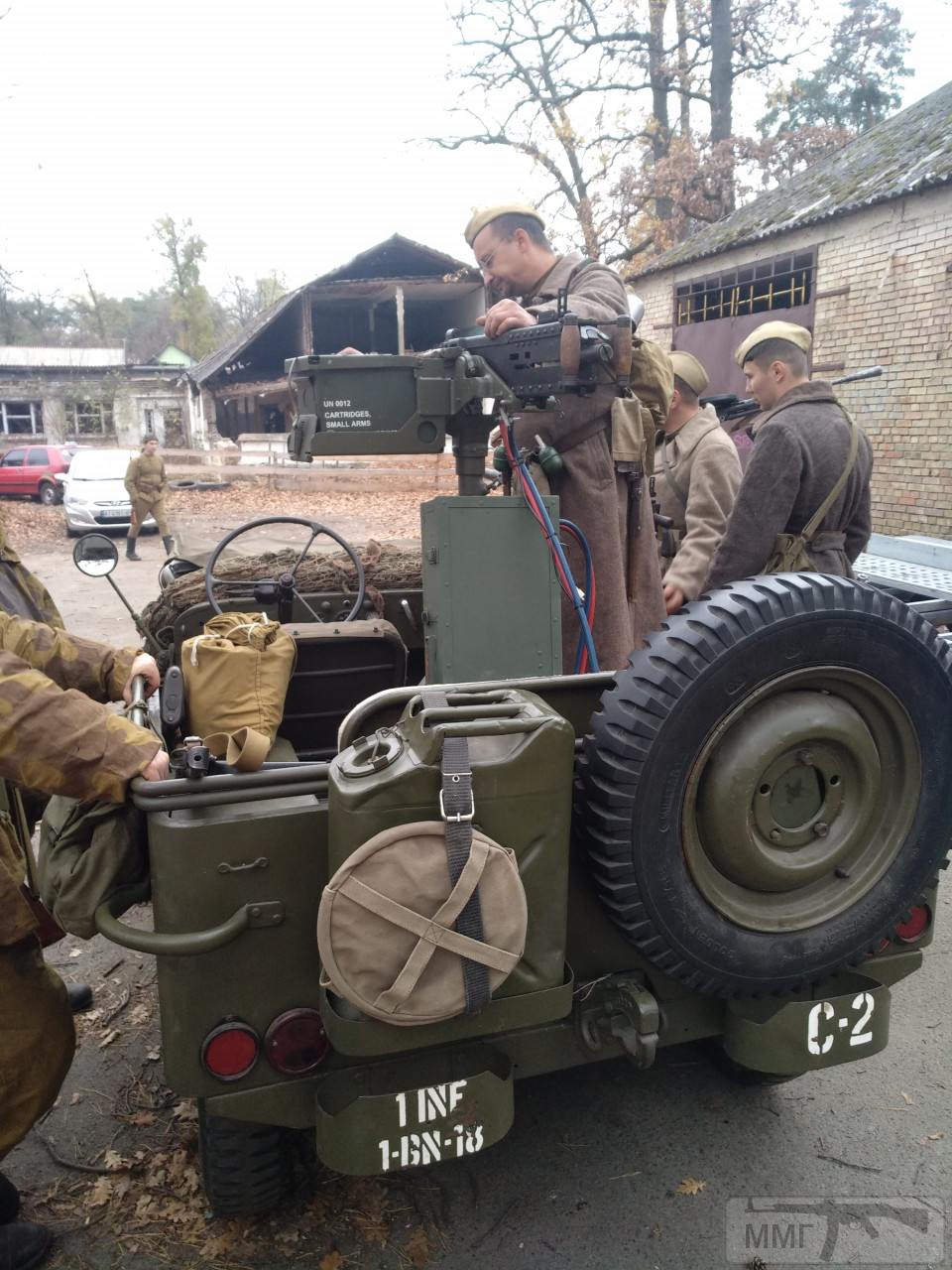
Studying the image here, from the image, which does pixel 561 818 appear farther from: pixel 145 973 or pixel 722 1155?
pixel 145 973

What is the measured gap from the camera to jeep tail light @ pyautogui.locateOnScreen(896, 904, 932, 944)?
7.96 feet

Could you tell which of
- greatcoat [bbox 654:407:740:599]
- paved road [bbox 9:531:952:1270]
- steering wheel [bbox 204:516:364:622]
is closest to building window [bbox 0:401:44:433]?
greatcoat [bbox 654:407:740:599]

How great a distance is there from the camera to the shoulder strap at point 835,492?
333 cm

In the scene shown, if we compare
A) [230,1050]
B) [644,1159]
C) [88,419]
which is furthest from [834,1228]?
[88,419]

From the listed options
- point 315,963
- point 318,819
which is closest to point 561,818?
point 318,819

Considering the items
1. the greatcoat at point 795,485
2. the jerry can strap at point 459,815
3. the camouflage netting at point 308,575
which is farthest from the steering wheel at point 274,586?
the jerry can strap at point 459,815

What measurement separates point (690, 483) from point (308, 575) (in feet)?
5.81

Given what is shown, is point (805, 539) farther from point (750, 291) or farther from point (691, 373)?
point (750, 291)

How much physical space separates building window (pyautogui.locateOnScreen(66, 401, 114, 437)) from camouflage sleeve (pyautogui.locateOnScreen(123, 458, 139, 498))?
2776cm

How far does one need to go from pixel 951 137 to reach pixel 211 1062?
13762 millimetres

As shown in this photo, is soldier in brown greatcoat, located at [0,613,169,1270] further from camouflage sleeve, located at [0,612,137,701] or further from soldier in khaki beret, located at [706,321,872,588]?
soldier in khaki beret, located at [706,321,872,588]

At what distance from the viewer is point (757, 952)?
212 centimetres

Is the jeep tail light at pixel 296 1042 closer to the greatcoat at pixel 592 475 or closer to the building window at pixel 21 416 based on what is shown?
the greatcoat at pixel 592 475

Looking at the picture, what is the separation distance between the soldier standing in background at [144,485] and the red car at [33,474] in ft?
35.5
